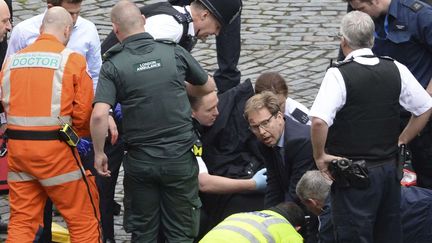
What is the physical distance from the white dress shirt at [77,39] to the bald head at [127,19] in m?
0.73

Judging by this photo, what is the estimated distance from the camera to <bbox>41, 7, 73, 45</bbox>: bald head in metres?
6.61

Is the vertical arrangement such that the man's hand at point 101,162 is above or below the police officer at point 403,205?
above

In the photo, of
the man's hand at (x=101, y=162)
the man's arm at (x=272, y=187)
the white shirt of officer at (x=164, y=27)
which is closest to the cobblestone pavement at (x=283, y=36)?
the man's arm at (x=272, y=187)

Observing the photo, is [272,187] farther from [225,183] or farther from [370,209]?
[370,209]

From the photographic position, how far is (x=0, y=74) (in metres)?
6.66

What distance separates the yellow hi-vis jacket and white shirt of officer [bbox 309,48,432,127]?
2.16 ft

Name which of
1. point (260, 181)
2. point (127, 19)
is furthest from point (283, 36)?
point (127, 19)

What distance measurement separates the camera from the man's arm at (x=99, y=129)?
6328 mm

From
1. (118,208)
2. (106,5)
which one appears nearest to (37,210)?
(118,208)

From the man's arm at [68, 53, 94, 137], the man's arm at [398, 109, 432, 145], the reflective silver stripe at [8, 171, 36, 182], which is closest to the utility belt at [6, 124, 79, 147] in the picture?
the man's arm at [68, 53, 94, 137]

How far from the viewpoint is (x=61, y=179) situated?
21.5 feet

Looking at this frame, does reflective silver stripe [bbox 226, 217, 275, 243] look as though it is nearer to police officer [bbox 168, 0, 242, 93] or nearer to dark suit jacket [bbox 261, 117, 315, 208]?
dark suit jacket [bbox 261, 117, 315, 208]

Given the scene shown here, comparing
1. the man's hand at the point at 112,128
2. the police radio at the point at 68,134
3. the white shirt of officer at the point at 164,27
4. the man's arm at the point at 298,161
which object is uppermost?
the white shirt of officer at the point at 164,27

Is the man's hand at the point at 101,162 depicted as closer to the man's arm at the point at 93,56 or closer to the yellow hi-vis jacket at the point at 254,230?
the man's arm at the point at 93,56
